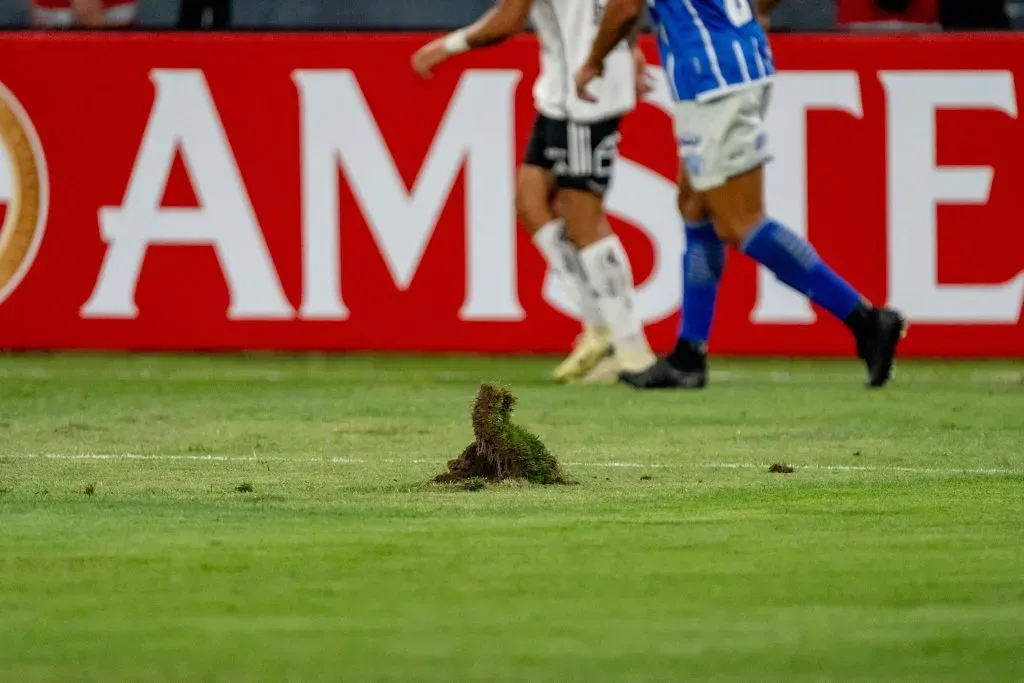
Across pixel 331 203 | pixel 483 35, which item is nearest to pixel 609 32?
pixel 483 35

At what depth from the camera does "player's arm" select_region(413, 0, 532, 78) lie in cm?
1033

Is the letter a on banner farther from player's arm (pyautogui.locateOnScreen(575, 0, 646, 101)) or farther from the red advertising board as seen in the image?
player's arm (pyautogui.locateOnScreen(575, 0, 646, 101))

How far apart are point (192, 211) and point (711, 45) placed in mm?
3055

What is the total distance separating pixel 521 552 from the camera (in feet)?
18.2

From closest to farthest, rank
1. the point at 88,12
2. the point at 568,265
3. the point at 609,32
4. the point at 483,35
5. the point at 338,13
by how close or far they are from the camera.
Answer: the point at 609,32 → the point at 483,35 → the point at 568,265 → the point at 338,13 → the point at 88,12

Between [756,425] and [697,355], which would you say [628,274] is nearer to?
[697,355]

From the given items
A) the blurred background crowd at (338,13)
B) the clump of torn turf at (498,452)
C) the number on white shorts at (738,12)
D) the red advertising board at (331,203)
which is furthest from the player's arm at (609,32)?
the clump of torn turf at (498,452)

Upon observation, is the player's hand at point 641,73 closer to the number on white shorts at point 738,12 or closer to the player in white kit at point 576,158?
the player in white kit at point 576,158

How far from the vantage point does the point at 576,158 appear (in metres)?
10.5

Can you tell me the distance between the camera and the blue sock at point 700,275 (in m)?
10.3

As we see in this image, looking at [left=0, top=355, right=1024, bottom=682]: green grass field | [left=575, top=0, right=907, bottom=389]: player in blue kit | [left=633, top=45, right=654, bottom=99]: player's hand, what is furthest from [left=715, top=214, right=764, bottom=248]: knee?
[left=633, top=45, right=654, bottom=99]: player's hand

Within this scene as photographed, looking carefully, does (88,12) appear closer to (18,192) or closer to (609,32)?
(18,192)

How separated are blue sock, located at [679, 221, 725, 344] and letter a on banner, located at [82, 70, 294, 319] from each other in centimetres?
234

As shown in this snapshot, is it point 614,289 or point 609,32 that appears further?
point 614,289
